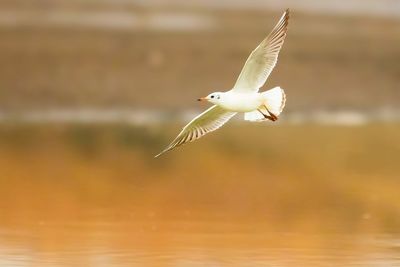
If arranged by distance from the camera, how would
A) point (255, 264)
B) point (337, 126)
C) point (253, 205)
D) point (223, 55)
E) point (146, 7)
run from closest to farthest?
1. point (255, 264)
2. point (253, 205)
3. point (337, 126)
4. point (223, 55)
5. point (146, 7)

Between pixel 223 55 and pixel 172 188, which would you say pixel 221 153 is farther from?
pixel 223 55

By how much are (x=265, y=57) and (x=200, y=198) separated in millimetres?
3240

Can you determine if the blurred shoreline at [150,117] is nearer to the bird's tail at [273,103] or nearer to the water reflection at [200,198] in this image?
the water reflection at [200,198]

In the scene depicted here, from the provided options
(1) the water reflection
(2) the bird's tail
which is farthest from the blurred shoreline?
(2) the bird's tail

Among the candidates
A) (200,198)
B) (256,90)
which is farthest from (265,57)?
(200,198)

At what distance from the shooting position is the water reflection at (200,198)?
38.4 feet

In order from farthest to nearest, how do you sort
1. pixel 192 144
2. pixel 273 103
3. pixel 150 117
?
pixel 150 117 < pixel 192 144 < pixel 273 103

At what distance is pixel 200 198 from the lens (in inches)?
584

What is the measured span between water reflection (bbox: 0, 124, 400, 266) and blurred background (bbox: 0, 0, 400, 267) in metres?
0.03

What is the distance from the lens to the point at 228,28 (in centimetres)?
2434

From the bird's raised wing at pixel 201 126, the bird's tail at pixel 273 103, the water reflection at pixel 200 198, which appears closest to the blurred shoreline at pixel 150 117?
the water reflection at pixel 200 198

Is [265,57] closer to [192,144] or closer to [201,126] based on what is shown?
[201,126]

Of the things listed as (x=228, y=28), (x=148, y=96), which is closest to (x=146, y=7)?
(x=228, y=28)

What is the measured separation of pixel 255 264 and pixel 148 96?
1080cm
